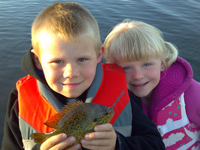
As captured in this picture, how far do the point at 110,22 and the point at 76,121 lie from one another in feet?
24.7

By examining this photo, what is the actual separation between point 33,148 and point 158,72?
2349mm


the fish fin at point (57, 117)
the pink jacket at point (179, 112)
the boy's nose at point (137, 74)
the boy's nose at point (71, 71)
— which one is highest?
the boy's nose at point (71, 71)

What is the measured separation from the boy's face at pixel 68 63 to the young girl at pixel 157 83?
1.06 m

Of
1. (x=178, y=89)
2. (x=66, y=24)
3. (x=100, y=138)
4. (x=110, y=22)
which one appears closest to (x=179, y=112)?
(x=178, y=89)

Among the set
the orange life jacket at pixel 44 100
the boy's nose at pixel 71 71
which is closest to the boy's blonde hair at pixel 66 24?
the boy's nose at pixel 71 71

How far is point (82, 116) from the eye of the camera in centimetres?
175

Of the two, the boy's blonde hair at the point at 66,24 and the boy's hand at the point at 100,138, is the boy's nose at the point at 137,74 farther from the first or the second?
the boy's hand at the point at 100,138

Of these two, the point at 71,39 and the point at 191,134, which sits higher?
the point at 71,39

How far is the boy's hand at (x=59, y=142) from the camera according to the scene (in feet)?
5.56

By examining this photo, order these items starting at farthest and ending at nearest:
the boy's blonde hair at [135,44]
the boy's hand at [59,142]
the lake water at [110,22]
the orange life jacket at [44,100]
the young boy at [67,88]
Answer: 1. the lake water at [110,22]
2. the boy's blonde hair at [135,44]
3. the orange life jacket at [44,100]
4. the young boy at [67,88]
5. the boy's hand at [59,142]

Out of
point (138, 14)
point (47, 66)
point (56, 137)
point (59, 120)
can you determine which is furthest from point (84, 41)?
point (138, 14)

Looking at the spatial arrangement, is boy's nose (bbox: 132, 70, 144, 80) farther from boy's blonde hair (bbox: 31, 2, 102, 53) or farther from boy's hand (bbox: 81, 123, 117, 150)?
boy's hand (bbox: 81, 123, 117, 150)

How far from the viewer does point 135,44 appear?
→ 3.11 m

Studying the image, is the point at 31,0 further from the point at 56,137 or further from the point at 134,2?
the point at 56,137
